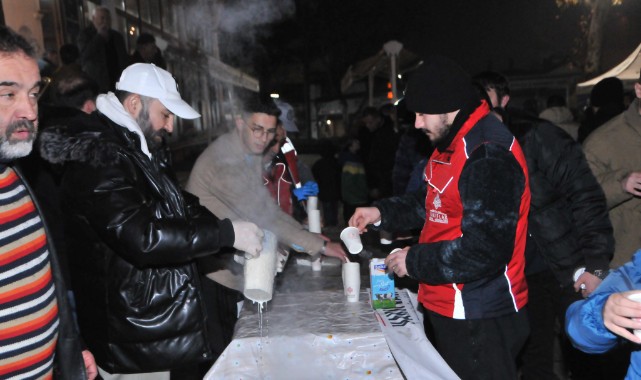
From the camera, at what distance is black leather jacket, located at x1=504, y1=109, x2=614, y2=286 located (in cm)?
295

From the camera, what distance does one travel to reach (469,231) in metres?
2.21

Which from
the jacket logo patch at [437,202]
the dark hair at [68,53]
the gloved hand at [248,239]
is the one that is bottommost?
the gloved hand at [248,239]

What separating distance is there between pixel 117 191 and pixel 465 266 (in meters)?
1.46

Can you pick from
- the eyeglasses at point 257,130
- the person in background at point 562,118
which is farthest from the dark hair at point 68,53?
the person in background at point 562,118

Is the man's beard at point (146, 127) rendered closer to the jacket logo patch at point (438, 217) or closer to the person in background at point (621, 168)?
the jacket logo patch at point (438, 217)

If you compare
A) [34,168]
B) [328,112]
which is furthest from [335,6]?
[34,168]

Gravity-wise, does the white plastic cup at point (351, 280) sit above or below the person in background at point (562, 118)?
below

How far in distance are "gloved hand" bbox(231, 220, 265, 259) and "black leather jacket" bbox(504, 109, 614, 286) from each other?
4.96 feet

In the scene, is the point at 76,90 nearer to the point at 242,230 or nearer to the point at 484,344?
the point at 242,230

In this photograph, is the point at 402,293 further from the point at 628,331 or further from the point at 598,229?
the point at 628,331

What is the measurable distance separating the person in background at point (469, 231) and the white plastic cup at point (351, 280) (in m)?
0.39

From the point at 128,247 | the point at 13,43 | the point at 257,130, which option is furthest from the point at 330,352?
the point at 13,43

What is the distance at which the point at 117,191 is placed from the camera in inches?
91.0

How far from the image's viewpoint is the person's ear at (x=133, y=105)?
103 inches
